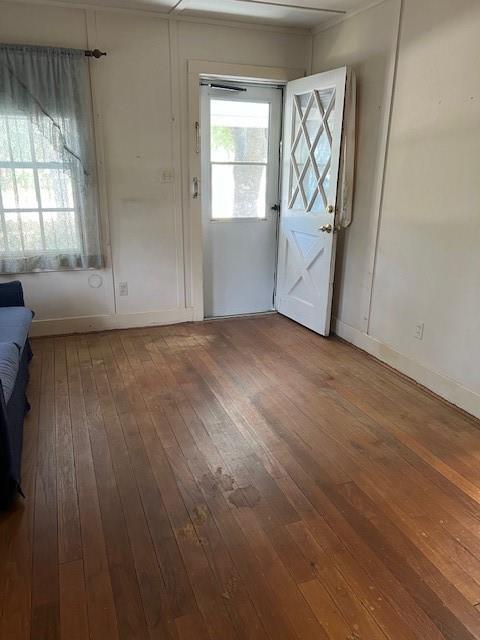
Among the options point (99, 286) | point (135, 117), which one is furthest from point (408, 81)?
point (99, 286)

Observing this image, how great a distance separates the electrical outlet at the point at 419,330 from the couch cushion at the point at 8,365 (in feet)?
8.04

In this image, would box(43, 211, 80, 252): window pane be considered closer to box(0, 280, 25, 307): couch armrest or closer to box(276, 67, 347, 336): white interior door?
box(0, 280, 25, 307): couch armrest

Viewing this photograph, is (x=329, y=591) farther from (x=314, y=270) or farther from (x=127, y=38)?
(x=127, y=38)

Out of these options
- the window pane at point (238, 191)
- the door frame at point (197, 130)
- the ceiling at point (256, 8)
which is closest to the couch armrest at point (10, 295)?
the door frame at point (197, 130)

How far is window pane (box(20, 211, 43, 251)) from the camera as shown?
11.8 ft

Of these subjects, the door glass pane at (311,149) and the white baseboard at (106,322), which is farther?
the white baseboard at (106,322)

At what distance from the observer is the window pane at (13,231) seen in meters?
3.56

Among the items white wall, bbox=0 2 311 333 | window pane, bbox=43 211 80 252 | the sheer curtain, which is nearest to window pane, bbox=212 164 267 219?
white wall, bbox=0 2 311 333

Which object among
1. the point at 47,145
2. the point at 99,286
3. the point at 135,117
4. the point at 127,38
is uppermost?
the point at 127,38

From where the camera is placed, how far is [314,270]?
3975 millimetres

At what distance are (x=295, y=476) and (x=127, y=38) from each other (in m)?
3.41

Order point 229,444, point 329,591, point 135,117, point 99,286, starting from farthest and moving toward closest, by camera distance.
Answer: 1. point 99,286
2. point 135,117
3. point 229,444
4. point 329,591

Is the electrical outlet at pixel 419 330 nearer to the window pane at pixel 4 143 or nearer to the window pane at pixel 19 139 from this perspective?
the window pane at pixel 19 139

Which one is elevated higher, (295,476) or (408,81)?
(408,81)
